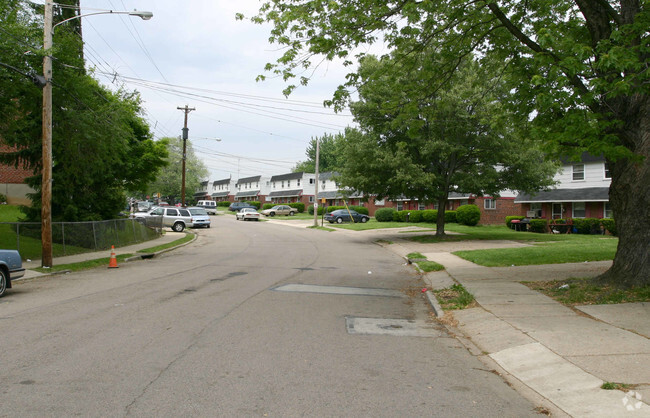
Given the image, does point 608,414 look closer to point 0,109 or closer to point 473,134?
point 0,109

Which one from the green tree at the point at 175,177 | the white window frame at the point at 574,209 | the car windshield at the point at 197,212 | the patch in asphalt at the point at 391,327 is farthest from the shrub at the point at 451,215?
the green tree at the point at 175,177

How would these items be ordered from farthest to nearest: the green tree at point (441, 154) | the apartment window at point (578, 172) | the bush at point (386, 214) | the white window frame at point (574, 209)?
the bush at point (386, 214) → the apartment window at point (578, 172) → the white window frame at point (574, 209) → the green tree at point (441, 154)

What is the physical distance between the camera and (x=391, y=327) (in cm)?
754

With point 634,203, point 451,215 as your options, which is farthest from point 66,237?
point 451,215

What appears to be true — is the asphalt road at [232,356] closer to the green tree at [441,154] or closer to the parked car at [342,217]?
the green tree at [441,154]

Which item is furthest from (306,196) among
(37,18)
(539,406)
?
(539,406)

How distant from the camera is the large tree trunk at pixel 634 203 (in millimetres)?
8680

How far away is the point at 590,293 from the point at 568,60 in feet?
14.6

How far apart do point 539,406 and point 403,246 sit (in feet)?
66.1

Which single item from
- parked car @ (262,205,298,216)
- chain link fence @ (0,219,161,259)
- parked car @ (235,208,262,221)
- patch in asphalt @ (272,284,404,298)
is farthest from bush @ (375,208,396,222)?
patch in asphalt @ (272,284,404,298)

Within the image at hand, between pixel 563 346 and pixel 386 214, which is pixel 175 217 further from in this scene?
pixel 563 346

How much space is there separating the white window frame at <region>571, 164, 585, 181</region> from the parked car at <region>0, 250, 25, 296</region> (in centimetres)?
3452

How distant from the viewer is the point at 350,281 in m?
12.7

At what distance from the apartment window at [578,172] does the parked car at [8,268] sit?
34.5 meters
